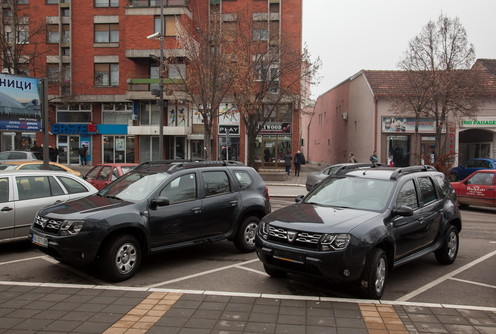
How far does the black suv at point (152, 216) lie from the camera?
5688 millimetres

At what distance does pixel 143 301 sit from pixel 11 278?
2357mm

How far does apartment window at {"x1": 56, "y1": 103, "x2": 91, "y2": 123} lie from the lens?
35438 mm

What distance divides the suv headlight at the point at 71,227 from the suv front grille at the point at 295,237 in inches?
101

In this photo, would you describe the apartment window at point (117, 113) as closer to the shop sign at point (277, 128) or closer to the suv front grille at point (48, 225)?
the shop sign at point (277, 128)

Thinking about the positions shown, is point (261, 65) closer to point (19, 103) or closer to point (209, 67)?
point (209, 67)

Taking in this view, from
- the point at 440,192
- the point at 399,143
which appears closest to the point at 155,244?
the point at 440,192

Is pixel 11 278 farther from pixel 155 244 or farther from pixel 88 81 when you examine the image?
pixel 88 81

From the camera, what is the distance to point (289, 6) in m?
33.7

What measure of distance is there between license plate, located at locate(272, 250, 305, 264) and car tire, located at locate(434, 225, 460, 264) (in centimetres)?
310

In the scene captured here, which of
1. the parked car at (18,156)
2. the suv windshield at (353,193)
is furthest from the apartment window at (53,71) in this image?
the suv windshield at (353,193)

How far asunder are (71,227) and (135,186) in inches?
54.7

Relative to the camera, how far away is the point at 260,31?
25469 millimetres

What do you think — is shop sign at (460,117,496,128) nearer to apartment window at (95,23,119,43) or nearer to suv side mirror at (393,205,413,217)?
suv side mirror at (393,205,413,217)

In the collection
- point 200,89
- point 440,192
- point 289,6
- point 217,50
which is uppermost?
point 289,6
